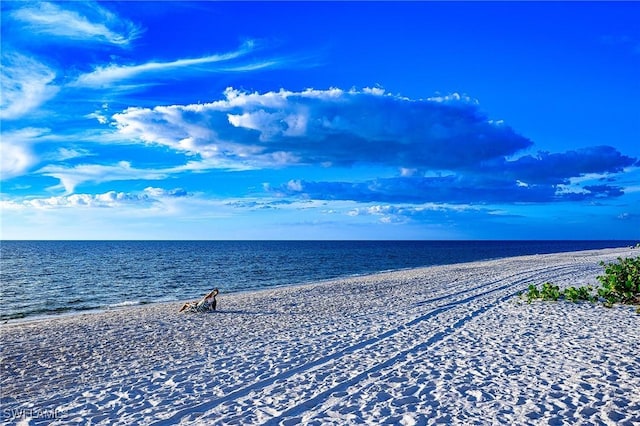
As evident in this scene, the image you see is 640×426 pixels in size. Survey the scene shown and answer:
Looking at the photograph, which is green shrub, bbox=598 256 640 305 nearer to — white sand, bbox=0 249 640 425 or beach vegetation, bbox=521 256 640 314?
beach vegetation, bbox=521 256 640 314

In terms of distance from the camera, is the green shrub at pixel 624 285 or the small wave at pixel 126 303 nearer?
the green shrub at pixel 624 285

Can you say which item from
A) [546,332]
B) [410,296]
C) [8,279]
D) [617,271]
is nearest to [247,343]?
[546,332]

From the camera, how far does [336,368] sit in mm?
9211

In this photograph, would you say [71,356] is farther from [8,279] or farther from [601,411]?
[8,279]

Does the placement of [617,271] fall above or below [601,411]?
above

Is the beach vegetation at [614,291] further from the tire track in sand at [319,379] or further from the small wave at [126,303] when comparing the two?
the small wave at [126,303]

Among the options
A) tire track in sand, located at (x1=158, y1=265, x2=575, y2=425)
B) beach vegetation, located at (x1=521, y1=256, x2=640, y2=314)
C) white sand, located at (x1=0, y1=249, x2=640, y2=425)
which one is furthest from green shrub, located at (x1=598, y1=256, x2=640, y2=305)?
tire track in sand, located at (x1=158, y1=265, x2=575, y2=425)

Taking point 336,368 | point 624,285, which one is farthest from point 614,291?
point 336,368

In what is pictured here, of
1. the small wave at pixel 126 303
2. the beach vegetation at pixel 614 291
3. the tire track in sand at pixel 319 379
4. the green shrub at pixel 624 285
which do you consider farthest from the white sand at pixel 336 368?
the small wave at pixel 126 303

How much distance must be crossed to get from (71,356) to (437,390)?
8483mm

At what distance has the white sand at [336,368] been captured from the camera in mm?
6984

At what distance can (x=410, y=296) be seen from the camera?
20.4 m

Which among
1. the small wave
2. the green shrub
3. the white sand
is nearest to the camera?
the white sand

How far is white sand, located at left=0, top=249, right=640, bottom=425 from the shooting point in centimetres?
698
